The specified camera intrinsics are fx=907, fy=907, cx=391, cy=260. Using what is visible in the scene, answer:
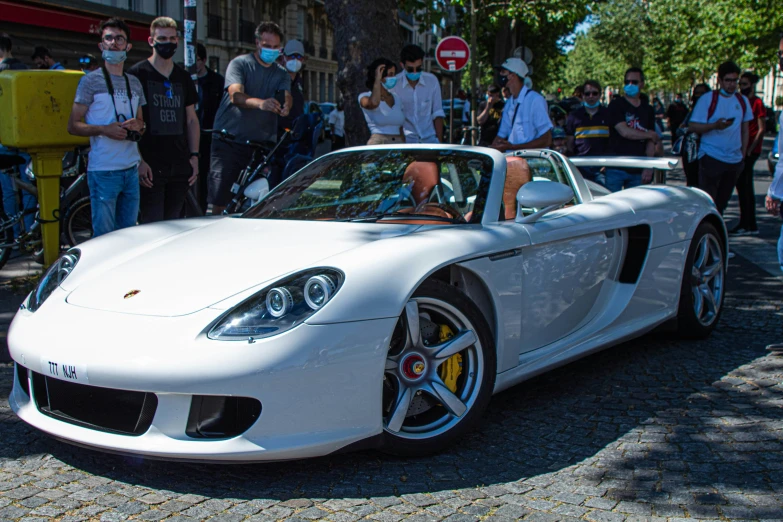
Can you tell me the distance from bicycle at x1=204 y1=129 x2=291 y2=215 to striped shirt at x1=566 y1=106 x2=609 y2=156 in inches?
127

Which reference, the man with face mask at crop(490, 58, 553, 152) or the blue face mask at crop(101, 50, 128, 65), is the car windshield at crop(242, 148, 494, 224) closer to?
the blue face mask at crop(101, 50, 128, 65)

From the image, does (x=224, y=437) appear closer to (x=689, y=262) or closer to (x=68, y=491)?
(x=68, y=491)

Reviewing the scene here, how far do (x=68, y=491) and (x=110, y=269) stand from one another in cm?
99

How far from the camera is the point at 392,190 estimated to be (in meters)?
4.36

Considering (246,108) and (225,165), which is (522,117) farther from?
(225,165)

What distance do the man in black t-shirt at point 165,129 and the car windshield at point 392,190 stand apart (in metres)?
2.15

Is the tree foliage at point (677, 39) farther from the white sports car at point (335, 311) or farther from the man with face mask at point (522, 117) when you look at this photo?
the white sports car at point (335, 311)

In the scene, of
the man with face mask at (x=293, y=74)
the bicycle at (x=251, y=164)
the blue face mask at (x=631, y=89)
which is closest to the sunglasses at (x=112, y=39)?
the bicycle at (x=251, y=164)

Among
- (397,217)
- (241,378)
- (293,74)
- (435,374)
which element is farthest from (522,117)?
(241,378)

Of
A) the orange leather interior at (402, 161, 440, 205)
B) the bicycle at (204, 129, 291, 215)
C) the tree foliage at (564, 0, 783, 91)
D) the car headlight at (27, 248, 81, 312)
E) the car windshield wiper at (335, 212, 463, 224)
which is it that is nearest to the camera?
the car headlight at (27, 248, 81, 312)

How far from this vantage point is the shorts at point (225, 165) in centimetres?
790

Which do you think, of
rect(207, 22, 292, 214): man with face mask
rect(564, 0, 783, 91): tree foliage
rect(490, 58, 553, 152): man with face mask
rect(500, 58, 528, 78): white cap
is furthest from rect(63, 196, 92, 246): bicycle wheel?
rect(564, 0, 783, 91): tree foliage

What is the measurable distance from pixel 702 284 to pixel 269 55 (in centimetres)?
411

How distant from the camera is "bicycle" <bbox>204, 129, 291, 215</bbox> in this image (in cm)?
774
